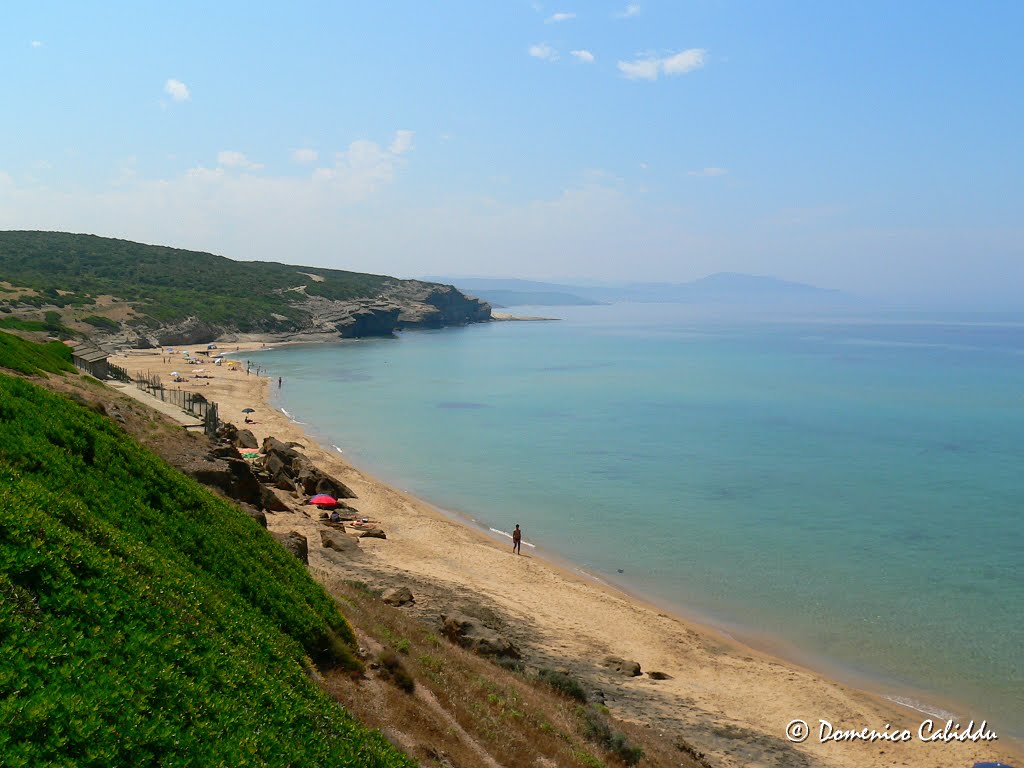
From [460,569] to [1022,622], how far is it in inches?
768

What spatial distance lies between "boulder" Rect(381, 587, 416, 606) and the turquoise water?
10558 mm

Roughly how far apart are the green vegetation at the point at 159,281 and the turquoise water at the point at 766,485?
40014 millimetres

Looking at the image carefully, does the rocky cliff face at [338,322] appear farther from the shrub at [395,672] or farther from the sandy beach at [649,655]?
the shrub at [395,672]

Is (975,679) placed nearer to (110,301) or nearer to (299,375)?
(299,375)

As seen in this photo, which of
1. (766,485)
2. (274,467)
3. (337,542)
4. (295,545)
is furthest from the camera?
(766,485)

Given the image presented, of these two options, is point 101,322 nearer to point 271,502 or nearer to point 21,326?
point 21,326

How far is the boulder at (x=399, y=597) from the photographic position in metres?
21.0

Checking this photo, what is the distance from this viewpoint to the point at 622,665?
20.5 meters

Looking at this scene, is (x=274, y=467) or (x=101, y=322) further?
(x=101, y=322)

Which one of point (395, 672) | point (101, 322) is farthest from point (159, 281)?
point (395, 672)

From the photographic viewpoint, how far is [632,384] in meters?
91.3

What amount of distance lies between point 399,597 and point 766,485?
29.8 metres

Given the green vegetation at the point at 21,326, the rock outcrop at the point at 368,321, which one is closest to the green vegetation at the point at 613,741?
the green vegetation at the point at 21,326

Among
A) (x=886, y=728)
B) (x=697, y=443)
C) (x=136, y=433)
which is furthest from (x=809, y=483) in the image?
(x=136, y=433)
